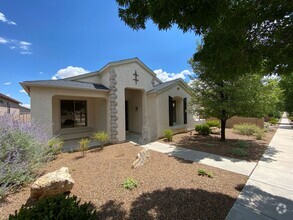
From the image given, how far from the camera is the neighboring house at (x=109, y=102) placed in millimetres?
9027

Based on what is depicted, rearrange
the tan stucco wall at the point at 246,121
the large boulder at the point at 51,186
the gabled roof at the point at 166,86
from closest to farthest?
1. the large boulder at the point at 51,186
2. the gabled roof at the point at 166,86
3. the tan stucco wall at the point at 246,121

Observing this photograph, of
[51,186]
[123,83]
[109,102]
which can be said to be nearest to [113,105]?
[109,102]

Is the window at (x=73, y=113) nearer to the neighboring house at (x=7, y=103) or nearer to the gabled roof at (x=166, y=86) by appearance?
the gabled roof at (x=166, y=86)

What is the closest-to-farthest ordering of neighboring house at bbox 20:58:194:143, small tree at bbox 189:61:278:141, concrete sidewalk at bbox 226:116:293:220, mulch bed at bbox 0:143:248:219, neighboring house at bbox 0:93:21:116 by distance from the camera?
concrete sidewalk at bbox 226:116:293:220, mulch bed at bbox 0:143:248:219, small tree at bbox 189:61:278:141, neighboring house at bbox 20:58:194:143, neighboring house at bbox 0:93:21:116

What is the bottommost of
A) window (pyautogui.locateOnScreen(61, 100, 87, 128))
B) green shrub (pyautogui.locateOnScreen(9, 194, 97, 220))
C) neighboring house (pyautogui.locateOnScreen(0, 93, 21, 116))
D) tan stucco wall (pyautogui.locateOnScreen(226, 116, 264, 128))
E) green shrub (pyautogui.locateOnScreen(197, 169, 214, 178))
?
green shrub (pyautogui.locateOnScreen(197, 169, 214, 178))

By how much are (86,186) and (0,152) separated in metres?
2.60

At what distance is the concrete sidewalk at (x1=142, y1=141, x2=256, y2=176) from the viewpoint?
5734 millimetres

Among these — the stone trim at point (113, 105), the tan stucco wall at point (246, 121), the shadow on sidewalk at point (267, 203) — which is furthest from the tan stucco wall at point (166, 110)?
the tan stucco wall at point (246, 121)

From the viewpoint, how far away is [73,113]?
35.5 feet

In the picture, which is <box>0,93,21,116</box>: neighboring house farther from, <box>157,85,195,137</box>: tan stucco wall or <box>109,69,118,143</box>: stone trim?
<box>157,85,195,137</box>: tan stucco wall

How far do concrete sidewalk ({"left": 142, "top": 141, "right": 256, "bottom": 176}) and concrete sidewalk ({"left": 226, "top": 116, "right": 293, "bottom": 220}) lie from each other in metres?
0.33

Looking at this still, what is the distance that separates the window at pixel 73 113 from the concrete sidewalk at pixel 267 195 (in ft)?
33.6

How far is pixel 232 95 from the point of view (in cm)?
884

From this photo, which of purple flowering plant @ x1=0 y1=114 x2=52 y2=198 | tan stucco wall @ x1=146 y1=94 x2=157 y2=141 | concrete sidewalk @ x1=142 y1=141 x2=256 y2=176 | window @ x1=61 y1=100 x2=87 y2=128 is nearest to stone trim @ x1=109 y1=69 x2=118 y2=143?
tan stucco wall @ x1=146 y1=94 x2=157 y2=141
